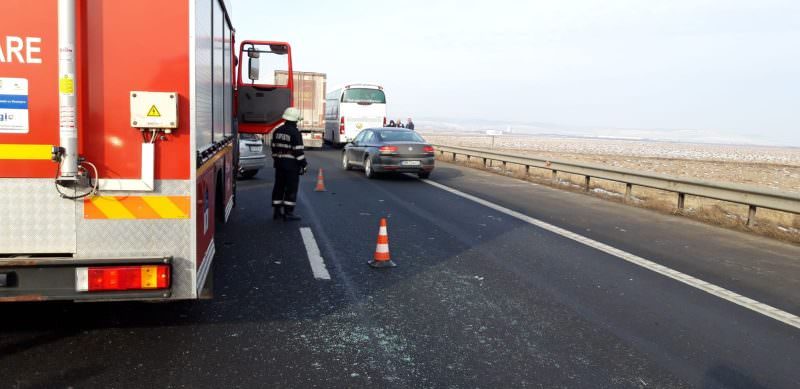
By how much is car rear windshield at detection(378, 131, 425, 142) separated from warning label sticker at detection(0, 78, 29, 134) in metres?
14.3

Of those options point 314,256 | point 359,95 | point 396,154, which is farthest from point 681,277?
point 359,95

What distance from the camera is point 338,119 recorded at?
3388 centimetres

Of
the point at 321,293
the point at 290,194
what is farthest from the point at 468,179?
the point at 321,293

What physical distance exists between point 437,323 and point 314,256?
274 cm

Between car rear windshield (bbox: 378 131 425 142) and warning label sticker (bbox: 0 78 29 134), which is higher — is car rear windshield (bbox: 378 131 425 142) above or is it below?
below

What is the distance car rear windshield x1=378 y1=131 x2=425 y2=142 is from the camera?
58.6 ft

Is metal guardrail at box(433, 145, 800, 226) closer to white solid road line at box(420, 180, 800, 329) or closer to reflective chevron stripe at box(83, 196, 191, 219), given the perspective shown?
white solid road line at box(420, 180, 800, 329)

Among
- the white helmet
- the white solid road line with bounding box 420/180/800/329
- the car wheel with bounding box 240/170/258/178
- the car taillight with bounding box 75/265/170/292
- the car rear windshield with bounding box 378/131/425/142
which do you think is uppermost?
the white helmet

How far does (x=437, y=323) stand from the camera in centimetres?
513

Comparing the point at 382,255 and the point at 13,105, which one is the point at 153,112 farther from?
the point at 382,255

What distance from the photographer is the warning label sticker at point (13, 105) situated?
3.55m

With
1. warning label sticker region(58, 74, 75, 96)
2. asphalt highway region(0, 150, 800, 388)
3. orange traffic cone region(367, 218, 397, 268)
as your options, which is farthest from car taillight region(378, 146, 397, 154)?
warning label sticker region(58, 74, 75, 96)

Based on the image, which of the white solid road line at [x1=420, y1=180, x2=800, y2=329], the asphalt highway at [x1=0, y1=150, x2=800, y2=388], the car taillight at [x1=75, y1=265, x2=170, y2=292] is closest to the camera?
the car taillight at [x1=75, y1=265, x2=170, y2=292]

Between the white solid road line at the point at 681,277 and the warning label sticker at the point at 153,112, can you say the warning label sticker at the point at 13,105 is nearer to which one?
the warning label sticker at the point at 153,112
